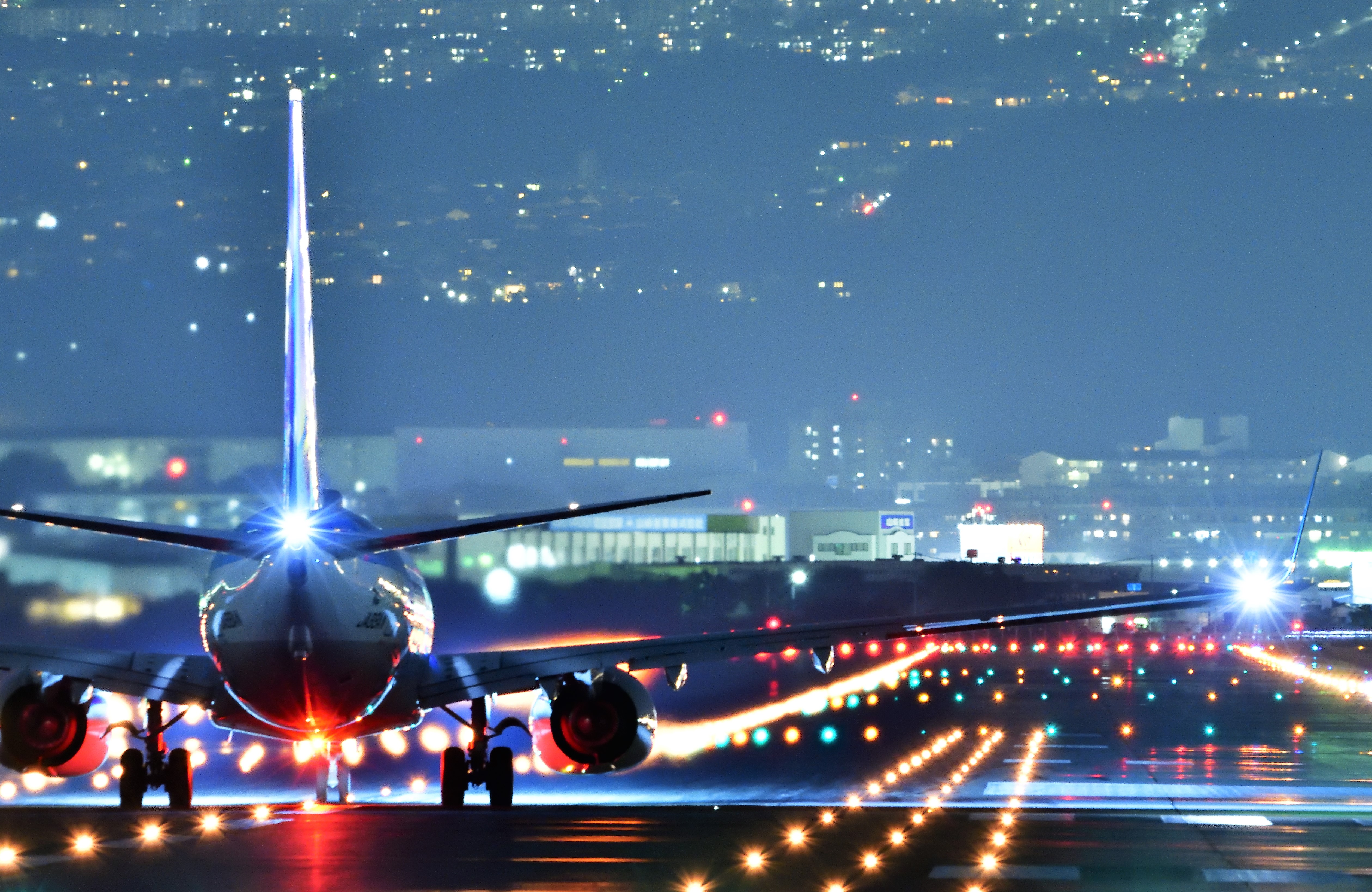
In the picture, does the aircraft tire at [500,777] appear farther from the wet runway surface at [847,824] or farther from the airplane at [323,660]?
the wet runway surface at [847,824]

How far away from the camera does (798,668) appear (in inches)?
2517

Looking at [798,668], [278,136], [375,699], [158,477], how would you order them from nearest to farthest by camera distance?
1. [375,699]
2. [798,668]
3. [158,477]
4. [278,136]

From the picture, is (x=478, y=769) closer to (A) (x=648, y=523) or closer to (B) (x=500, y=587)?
(B) (x=500, y=587)

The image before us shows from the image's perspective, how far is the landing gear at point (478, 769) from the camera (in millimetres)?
31812

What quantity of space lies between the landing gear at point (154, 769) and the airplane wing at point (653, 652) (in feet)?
→ 15.8

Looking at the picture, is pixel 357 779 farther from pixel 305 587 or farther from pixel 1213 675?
pixel 1213 675

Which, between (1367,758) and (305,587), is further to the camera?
(1367,758)

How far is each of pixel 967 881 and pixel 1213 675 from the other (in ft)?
208

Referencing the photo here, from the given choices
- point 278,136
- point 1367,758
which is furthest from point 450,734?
point 278,136

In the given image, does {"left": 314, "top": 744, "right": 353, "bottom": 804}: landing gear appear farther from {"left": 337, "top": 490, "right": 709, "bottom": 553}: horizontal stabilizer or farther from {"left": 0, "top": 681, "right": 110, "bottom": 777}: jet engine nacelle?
{"left": 337, "top": 490, "right": 709, "bottom": 553}: horizontal stabilizer

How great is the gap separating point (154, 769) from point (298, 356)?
8878 millimetres

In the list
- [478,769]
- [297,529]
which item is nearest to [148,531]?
[297,529]

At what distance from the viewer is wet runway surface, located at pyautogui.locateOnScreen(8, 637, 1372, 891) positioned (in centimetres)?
1869

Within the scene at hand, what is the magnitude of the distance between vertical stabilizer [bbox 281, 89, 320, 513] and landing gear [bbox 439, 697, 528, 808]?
5.99 m
